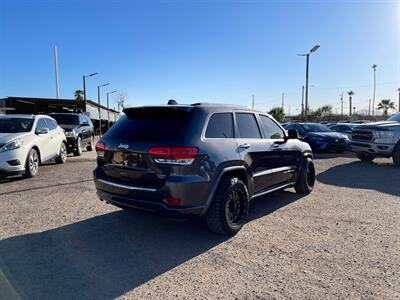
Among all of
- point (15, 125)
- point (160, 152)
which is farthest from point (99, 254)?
point (15, 125)

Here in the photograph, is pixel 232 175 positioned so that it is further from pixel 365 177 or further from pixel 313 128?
pixel 313 128

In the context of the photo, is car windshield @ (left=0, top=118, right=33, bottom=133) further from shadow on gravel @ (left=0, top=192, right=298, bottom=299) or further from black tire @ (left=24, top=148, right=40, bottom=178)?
shadow on gravel @ (left=0, top=192, right=298, bottom=299)

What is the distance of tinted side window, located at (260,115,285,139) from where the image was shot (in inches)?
220

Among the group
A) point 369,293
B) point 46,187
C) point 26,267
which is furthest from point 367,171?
point 26,267

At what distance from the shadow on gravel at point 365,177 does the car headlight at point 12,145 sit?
741cm

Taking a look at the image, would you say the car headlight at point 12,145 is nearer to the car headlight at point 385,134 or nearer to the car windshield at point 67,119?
the car windshield at point 67,119

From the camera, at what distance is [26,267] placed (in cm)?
357

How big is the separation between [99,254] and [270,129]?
3365mm

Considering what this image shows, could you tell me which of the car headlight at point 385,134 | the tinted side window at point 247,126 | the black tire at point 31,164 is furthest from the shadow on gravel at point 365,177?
the black tire at point 31,164

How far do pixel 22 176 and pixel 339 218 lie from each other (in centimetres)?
753

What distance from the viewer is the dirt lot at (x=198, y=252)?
3162 millimetres

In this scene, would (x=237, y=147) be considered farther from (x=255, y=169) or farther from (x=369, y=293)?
(x=369, y=293)

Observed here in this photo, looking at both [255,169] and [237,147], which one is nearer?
[237,147]

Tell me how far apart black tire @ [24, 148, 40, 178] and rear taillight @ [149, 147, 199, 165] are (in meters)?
5.76
